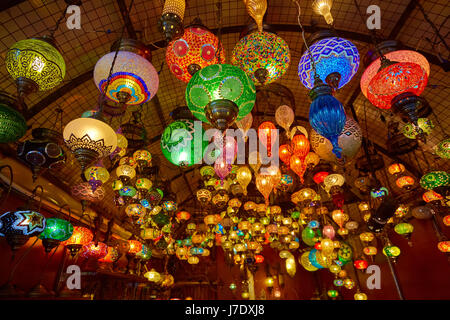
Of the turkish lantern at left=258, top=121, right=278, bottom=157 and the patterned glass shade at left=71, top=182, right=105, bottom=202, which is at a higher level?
the turkish lantern at left=258, top=121, right=278, bottom=157

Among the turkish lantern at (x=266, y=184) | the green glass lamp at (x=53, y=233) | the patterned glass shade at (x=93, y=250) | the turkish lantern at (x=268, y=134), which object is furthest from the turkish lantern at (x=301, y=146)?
the patterned glass shade at (x=93, y=250)

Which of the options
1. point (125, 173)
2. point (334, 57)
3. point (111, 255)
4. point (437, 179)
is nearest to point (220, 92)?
point (334, 57)

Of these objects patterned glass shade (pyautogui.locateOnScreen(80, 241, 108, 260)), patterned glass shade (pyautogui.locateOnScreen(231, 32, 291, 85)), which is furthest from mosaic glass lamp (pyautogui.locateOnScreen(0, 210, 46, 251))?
patterned glass shade (pyautogui.locateOnScreen(231, 32, 291, 85))

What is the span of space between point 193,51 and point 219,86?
28.5 inches

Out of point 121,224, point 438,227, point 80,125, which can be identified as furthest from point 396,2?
point 121,224

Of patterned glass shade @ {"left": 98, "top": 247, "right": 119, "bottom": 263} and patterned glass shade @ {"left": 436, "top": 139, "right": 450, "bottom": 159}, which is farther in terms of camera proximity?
patterned glass shade @ {"left": 98, "top": 247, "right": 119, "bottom": 263}

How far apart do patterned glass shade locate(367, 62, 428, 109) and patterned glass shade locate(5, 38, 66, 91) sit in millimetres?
2482

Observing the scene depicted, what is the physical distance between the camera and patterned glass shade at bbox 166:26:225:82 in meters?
1.88

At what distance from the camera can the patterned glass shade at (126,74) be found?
5.31 ft

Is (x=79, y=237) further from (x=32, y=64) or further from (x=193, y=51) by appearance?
(x=193, y=51)

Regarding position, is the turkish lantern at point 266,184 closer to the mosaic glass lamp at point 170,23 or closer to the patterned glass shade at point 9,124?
the mosaic glass lamp at point 170,23

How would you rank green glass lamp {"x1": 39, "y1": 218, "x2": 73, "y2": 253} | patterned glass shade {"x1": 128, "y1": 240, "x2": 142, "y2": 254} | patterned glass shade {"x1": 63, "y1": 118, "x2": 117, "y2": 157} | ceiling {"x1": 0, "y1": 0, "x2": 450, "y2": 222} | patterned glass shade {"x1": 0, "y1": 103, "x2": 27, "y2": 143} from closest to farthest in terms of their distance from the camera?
patterned glass shade {"x1": 63, "y1": 118, "x2": 117, "y2": 157} → patterned glass shade {"x1": 0, "y1": 103, "x2": 27, "y2": 143} → green glass lamp {"x1": 39, "y1": 218, "x2": 73, "y2": 253} → ceiling {"x1": 0, "y1": 0, "x2": 450, "y2": 222} → patterned glass shade {"x1": 128, "y1": 240, "x2": 142, "y2": 254}

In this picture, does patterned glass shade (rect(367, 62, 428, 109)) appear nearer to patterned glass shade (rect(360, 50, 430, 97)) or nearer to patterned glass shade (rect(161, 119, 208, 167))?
patterned glass shade (rect(360, 50, 430, 97))

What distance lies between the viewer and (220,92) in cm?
138
